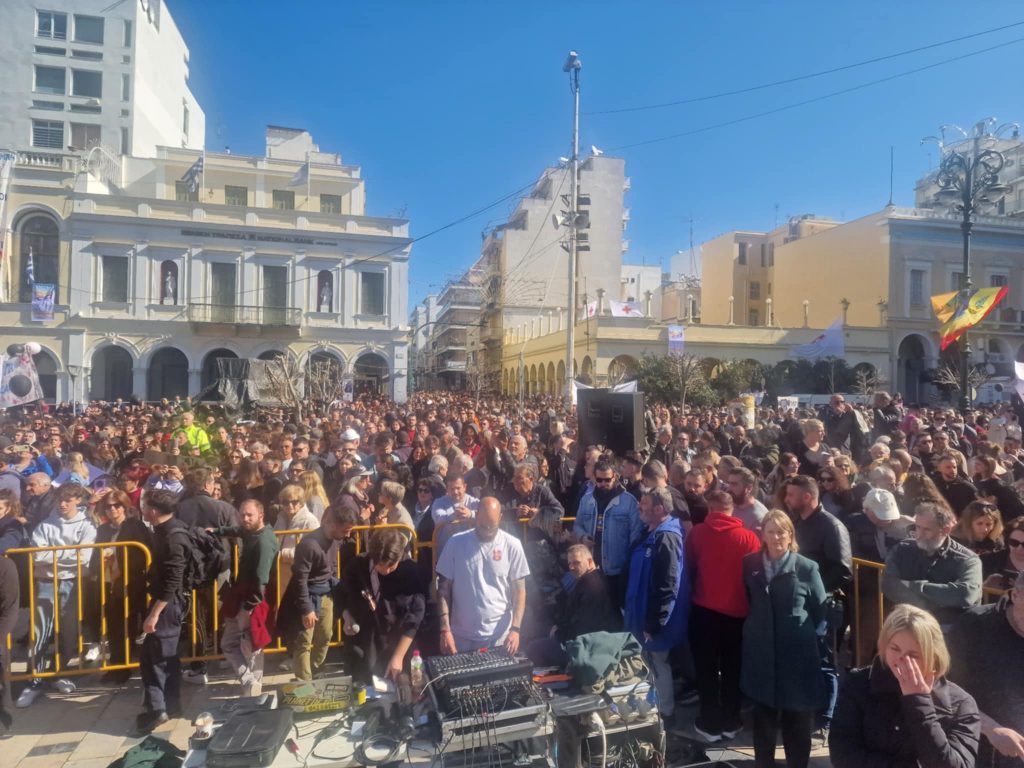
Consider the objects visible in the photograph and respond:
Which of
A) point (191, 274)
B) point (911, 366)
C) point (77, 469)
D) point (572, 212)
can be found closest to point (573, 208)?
point (572, 212)

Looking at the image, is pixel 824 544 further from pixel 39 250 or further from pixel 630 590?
pixel 39 250

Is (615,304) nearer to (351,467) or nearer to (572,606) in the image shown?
(351,467)

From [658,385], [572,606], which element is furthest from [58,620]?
[658,385]

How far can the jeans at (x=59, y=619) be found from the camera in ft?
17.1

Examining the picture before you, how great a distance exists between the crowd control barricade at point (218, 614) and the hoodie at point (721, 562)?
232 centimetres

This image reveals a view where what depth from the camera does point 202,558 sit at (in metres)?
4.75

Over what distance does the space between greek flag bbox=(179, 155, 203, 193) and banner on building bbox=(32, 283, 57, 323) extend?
8776 mm

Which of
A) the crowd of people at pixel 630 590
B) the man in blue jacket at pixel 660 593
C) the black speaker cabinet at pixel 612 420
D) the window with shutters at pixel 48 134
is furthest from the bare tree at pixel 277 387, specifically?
the window with shutters at pixel 48 134

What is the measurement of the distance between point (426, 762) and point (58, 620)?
11.9 ft

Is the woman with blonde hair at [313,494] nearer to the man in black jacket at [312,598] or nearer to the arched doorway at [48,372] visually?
the man in black jacket at [312,598]

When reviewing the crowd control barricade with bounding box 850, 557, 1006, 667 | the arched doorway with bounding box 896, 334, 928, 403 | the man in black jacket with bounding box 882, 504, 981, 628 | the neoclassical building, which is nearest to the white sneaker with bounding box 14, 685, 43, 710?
the man in black jacket with bounding box 882, 504, 981, 628

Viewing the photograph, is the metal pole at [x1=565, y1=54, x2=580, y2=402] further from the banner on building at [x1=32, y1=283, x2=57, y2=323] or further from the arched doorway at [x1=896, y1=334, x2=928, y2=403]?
the arched doorway at [x1=896, y1=334, x2=928, y2=403]

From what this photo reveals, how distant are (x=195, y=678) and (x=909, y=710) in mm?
4950

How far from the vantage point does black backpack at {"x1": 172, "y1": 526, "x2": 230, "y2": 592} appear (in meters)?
4.68
